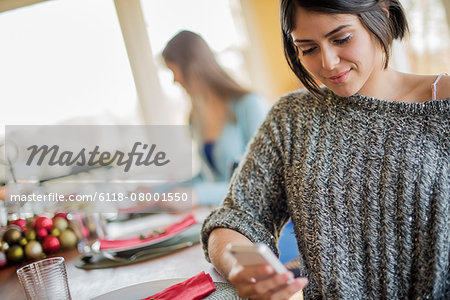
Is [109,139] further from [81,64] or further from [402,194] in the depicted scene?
[402,194]

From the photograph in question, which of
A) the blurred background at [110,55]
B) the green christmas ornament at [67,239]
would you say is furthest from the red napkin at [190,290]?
the blurred background at [110,55]

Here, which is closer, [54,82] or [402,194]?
[402,194]

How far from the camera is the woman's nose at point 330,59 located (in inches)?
35.7

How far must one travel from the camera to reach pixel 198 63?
2549 mm

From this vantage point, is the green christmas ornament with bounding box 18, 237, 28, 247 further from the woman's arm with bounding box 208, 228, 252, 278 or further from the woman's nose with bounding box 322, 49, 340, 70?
the woman's nose with bounding box 322, 49, 340, 70

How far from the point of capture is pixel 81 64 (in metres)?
4.22

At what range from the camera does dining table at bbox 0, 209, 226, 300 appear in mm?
1034

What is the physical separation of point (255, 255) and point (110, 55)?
3.95 metres

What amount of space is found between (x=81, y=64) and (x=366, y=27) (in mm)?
3750

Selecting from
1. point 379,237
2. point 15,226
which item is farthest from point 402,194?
point 15,226

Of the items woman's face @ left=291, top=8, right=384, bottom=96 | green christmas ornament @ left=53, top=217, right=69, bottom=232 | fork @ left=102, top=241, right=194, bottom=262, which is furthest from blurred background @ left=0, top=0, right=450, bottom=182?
woman's face @ left=291, top=8, right=384, bottom=96

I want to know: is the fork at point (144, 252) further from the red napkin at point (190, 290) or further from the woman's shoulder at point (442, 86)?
the woman's shoulder at point (442, 86)

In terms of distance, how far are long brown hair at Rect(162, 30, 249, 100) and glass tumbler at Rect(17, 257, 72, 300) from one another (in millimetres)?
1770

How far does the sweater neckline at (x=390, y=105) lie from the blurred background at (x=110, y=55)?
127 inches
